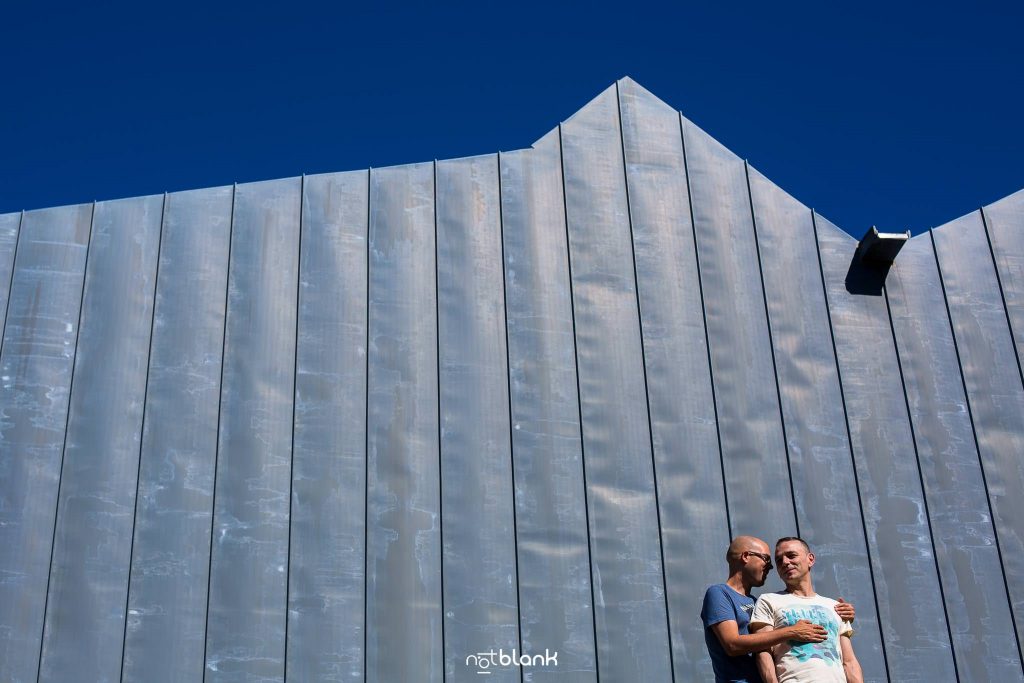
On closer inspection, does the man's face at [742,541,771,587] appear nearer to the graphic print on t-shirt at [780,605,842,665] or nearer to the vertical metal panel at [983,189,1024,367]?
the graphic print on t-shirt at [780,605,842,665]

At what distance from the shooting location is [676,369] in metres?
11.3

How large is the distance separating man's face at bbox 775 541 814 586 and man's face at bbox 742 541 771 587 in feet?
0.72

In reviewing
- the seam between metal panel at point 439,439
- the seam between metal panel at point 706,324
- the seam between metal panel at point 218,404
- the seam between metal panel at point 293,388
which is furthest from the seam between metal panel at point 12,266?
the seam between metal panel at point 706,324

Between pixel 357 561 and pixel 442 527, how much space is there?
29.9 inches

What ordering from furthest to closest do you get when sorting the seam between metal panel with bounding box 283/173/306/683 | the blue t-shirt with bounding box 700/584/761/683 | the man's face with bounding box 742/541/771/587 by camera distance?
1. the seam between metal panel with bounding box 283/173/306/683
2. the man's face with bounding box 742/541/771/587
3. the blue t-shirt with bounding box 700/584/761/683

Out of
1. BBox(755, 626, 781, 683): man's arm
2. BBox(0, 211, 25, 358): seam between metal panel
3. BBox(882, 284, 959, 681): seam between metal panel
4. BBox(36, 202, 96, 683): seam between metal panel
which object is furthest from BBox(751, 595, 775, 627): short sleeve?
BBox(0, 211, 25, 358): seam between metal panel

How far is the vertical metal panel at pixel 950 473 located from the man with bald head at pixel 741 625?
12.4 ft

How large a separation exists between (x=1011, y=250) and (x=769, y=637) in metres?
6.83

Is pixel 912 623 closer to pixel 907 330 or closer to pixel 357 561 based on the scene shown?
pixel 907 330

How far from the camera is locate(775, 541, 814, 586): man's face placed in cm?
713

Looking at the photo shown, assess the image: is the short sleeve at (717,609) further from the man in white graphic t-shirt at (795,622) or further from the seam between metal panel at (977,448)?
the seam between metal panel at (977,448)

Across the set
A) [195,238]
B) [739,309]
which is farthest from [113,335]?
[739,309]

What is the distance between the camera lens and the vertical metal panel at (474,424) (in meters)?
10.3

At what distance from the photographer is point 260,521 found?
1059 cm
